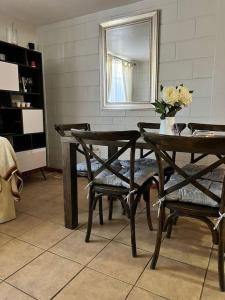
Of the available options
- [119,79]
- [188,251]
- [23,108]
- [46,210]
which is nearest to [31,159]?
[23,108]

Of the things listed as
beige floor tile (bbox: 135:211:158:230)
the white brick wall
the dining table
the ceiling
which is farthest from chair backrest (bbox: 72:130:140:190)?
the ceiling

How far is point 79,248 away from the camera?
1.67 metres

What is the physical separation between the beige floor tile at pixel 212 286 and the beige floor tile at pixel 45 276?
2.49 feet

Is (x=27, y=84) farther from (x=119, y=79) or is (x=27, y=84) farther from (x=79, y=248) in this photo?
(x=79, y=248)

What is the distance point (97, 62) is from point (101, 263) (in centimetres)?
256

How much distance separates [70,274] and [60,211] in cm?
94

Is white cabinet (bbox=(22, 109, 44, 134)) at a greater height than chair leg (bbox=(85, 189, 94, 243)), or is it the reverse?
white cabinet (bbox=(22, 109, 44, 134))

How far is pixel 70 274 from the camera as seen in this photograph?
4.60ft

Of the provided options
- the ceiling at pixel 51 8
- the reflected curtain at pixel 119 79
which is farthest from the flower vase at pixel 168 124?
the ceiling at pixel 51 8

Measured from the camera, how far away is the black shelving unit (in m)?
2.94

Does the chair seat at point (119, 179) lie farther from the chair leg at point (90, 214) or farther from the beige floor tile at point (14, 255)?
the beige floor tile at point (14, 255)

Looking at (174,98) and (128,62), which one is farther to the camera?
(128,62)

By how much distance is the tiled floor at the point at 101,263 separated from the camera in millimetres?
1272

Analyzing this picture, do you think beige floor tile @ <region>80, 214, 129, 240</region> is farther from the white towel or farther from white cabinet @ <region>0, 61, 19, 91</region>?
white cabinet @ <region>0, 61, 19, 91</region>
